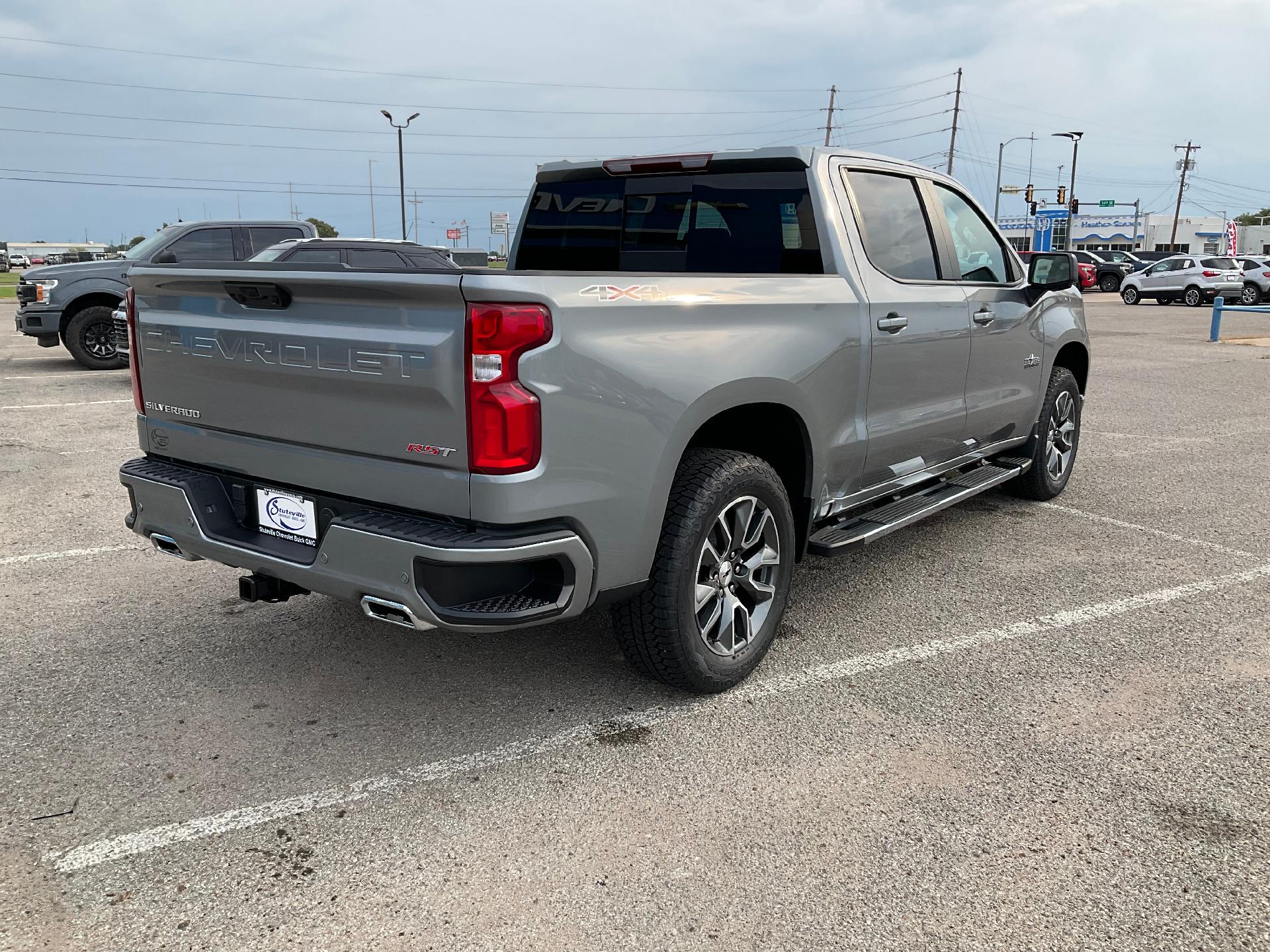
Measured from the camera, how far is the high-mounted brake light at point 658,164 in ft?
14.1

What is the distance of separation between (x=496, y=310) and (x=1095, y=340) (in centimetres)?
1908

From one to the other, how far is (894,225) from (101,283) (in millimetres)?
11478

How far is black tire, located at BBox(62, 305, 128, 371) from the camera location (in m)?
12.6

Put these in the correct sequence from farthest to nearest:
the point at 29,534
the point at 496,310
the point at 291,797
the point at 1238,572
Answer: the point at 29,534 < the point at 1238,572 < the point at 291,797 < the point at 496,310

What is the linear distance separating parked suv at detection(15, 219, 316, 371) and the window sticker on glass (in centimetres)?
945

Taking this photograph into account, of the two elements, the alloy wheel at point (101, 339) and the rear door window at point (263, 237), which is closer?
the rear door window at point (263, 237)

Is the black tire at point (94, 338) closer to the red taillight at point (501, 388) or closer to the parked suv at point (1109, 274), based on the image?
the red taillight at point (501, 388)

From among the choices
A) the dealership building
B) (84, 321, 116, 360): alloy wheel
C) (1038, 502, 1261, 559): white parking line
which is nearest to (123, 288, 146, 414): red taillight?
(1038, 502, 1261, 559): white parking line

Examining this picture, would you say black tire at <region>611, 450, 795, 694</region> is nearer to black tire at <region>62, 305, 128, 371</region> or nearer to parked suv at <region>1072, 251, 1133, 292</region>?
black tire at <region>62, 305, 128, 371</region>

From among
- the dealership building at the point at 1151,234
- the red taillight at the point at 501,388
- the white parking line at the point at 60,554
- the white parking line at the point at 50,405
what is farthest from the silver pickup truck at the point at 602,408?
the dealership building at the point at 1151,234

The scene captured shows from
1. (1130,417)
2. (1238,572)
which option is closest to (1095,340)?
(1130,417)

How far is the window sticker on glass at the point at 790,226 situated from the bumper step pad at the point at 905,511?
3.92 ft

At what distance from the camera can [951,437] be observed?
4797 millimetres

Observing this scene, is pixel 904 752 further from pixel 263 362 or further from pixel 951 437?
pixel 263 362
